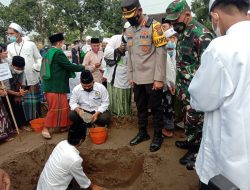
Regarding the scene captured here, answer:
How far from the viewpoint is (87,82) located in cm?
442

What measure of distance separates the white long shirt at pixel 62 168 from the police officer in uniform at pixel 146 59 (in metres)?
1.18

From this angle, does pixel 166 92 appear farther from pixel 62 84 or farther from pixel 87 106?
pixel 62 84

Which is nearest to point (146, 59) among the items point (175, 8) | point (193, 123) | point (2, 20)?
point (175, 8)

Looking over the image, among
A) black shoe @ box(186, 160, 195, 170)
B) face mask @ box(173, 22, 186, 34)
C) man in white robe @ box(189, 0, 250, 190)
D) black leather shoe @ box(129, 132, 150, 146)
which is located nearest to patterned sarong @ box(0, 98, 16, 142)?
black leather shoe @ box(129, 132, 150, 146)

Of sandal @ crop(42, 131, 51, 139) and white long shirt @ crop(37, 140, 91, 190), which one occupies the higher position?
white long shirt @ crop(37, 140, 91, 190)

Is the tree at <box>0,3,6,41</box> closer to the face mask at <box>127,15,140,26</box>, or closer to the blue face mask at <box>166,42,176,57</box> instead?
the blue face mask at <box>166,42,176,57</box>

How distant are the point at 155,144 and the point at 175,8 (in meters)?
1.83

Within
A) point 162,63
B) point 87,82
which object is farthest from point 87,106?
point 162,63

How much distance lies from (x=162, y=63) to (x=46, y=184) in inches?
78.4

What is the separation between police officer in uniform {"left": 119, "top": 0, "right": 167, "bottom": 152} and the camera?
3510mm

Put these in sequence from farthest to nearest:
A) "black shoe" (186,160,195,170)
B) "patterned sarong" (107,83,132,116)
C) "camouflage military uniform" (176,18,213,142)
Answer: "patterned sarong" (107,83,132,116) → "black shoe" (186,160,195,170) → "camouflage military uniform" (176,18,213,142)

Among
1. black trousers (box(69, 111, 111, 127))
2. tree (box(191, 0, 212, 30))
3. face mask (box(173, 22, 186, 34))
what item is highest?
tree (box(191, 0, 212, 30))

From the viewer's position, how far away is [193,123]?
10.4 ft

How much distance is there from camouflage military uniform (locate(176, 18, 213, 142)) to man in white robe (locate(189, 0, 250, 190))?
1.12 m
